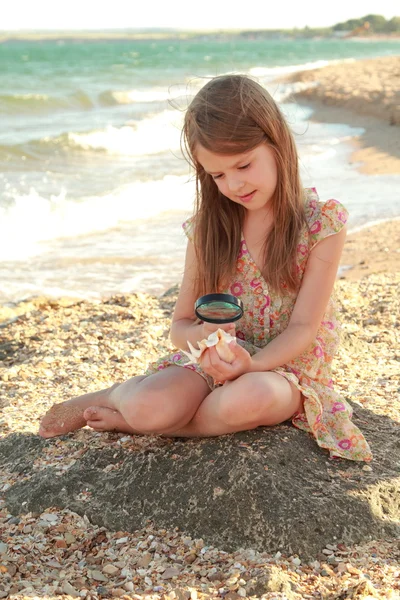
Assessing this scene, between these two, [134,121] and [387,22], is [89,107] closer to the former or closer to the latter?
[134,121]

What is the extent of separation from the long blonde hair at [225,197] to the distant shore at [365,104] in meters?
9.46

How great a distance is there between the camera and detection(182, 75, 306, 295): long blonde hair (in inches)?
115

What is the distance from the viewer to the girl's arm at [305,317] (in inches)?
114

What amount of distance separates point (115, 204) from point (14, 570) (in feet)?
24.6

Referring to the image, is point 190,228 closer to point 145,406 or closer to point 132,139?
point 145,406

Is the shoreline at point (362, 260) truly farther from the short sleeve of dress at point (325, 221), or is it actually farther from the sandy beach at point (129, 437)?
the short sleeve of dress at point (325, 221)

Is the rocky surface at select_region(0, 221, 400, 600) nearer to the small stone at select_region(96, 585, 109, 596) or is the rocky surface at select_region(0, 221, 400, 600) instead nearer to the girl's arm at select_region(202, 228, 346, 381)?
the small stone at select_region(96, 585, 109, 596)

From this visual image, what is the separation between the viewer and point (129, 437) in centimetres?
325

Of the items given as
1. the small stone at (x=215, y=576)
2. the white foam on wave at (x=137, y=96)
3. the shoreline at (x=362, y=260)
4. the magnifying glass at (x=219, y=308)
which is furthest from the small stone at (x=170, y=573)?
the white foam on wave at (x=137, y=96)

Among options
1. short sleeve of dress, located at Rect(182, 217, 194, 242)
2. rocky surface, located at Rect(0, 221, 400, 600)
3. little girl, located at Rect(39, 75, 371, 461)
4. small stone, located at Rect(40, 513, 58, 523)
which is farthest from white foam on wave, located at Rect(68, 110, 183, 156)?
small stone, located at Rect(40, 513, 58, 523)

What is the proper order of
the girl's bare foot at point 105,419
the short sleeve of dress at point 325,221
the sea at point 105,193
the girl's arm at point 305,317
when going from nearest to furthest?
the girl's arm at point 305,317 < the short sleeve of dress at point 325,221 < the girl's bare foot at point 105,419 < the sea at point 105,193

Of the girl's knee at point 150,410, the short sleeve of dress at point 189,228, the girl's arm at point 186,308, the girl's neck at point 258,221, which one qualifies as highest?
the girl's neck at point 258,221

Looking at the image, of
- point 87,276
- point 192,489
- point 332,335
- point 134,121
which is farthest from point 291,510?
point 134,121

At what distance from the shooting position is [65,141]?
14609mm
